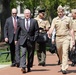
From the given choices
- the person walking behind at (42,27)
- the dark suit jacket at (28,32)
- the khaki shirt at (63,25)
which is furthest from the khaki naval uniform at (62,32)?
the person walking behind at (42,27)

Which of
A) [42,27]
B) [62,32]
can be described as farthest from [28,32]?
[42,27]

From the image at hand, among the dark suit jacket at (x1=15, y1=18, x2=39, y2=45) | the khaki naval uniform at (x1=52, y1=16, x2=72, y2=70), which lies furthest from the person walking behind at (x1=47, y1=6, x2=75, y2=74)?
the dark suit jacket at (x1=15, y1=18, x2=39, y2=45)

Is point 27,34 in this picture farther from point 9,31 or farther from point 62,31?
point 9,31

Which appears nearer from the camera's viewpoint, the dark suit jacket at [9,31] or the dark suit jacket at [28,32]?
the dark suit jacket at [28,32]

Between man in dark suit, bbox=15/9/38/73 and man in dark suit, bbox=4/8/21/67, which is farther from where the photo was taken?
man in dark suit, bbox=4/8/21/67

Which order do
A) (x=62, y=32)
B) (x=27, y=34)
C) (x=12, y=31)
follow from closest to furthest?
(x=62, y=32) → (x=27, y=34) → (x=12, y=31)

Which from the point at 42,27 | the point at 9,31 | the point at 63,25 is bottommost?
the point at 9,31

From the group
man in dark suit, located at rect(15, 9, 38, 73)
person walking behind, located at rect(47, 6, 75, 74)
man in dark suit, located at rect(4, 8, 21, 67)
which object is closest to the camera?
person walking behind, located at rect(47, 6, 75, 74)

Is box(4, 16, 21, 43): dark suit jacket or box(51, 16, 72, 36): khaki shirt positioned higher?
box(51, 16, 72, 36): khaki shirt

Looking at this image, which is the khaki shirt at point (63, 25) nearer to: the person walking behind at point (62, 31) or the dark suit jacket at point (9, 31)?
the person walking behind at point (62, 31)

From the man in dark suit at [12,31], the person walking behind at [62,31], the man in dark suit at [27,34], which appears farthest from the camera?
the man in dark suit at [12,31]

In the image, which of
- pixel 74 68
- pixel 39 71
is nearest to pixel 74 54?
pixel 74 68

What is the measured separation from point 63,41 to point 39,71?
1.43 metres

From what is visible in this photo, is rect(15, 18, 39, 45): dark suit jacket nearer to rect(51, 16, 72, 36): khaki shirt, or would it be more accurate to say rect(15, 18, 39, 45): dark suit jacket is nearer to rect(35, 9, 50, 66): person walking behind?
rect(51, 16, 72, 36): khaki shirt
